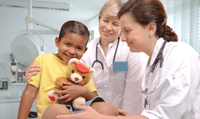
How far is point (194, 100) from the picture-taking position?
3.07 ft

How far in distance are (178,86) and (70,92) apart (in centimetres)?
51

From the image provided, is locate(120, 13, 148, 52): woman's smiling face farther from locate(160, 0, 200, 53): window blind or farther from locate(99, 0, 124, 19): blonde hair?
locate(160, 0, 200, 53): window blind

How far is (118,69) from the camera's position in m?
1.59

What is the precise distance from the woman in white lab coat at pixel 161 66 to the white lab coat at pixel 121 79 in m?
0.45

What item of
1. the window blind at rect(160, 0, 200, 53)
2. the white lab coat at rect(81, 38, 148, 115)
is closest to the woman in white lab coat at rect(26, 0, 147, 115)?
the white lab coat at rect(81, 38, 148, 115)

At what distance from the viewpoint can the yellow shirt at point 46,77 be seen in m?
1.08

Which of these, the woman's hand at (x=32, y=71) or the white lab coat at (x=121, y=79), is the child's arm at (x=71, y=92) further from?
the white lab coat at (x=121, y=79)

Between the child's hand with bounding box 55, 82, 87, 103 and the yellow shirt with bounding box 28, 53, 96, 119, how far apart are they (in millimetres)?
122

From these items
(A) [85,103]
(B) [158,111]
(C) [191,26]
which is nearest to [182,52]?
(B) [158,111]

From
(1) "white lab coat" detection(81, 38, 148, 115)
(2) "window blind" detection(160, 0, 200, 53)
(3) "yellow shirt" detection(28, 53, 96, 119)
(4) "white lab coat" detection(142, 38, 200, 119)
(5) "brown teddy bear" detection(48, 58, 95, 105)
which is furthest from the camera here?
(2) "window blind" detection(160, 0, 200, 53)

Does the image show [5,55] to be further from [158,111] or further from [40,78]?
[158,111]

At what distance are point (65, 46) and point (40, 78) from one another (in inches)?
9.5

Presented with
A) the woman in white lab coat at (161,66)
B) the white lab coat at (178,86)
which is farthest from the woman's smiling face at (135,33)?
the white lab coat at (178,86)

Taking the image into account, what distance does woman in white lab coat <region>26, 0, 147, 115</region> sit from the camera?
1612 millimetres
